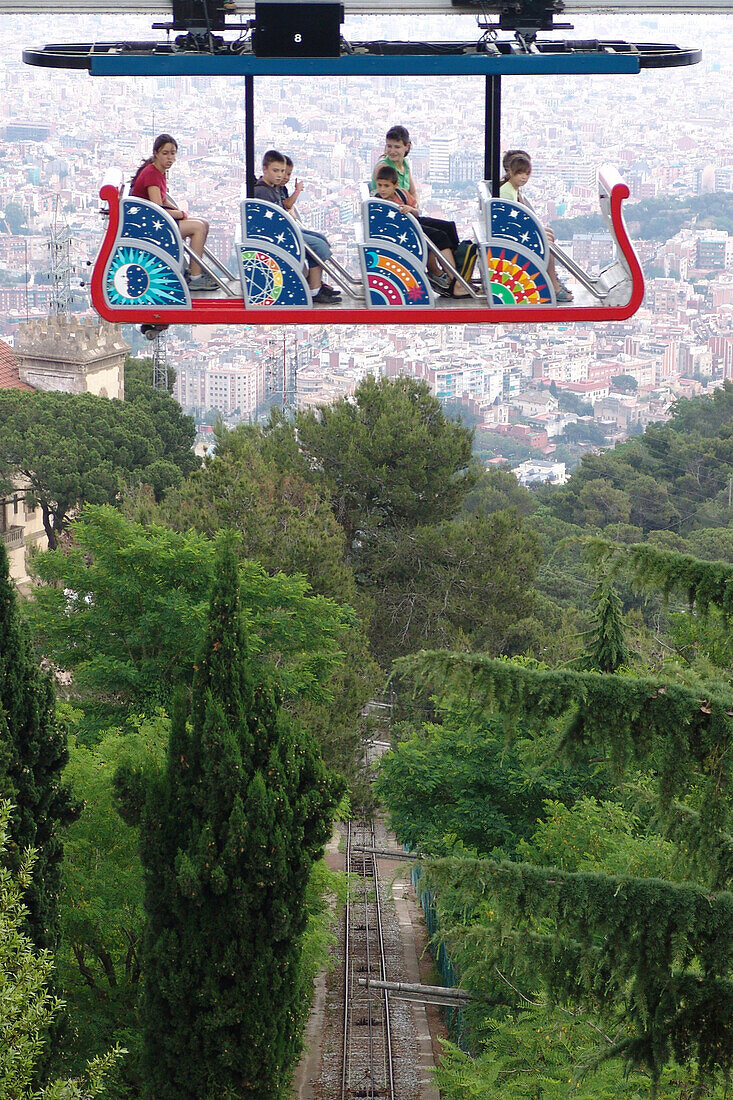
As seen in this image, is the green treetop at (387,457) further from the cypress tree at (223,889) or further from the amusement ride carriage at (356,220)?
the amusement ride carriage at (356,220)

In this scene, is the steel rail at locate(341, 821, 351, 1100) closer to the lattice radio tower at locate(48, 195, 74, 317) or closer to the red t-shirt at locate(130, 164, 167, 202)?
the red t-shirt at locate(130, 164, 167, 202)

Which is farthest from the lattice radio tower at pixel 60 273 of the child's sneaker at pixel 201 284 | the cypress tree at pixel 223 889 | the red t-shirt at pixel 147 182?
the child's sneaker at pixel 201 284

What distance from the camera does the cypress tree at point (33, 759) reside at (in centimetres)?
1386

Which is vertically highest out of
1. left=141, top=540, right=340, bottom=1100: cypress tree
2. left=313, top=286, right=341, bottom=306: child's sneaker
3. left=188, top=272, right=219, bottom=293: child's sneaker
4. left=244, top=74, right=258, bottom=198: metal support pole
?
left=244, top=74, right=258, bottom=198: metal support pole

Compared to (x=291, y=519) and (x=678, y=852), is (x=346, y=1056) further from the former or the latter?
(x=678, y=852)

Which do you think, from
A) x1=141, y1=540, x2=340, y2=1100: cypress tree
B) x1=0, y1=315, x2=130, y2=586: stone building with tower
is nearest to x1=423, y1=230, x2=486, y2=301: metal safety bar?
x1=141, y1=540, x2=340, y2=1100: cypress tree

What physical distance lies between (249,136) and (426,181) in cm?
183

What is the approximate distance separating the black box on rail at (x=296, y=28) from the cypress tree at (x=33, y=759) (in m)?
6.41

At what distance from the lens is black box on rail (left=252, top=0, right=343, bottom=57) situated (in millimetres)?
9867

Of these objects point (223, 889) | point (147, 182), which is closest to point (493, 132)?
point (147, 182)

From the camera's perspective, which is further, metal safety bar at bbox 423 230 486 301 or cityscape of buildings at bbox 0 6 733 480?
cityscape of buildings at bbox 0 6 733 480

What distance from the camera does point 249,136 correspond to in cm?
1038

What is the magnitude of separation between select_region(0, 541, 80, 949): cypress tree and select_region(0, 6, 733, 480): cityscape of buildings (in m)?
3.89

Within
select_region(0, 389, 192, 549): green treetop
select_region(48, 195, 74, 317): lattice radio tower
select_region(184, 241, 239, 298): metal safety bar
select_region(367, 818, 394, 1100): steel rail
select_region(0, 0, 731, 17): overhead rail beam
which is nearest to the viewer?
select_region(0, 0, 731, 17): overhead rail beam
